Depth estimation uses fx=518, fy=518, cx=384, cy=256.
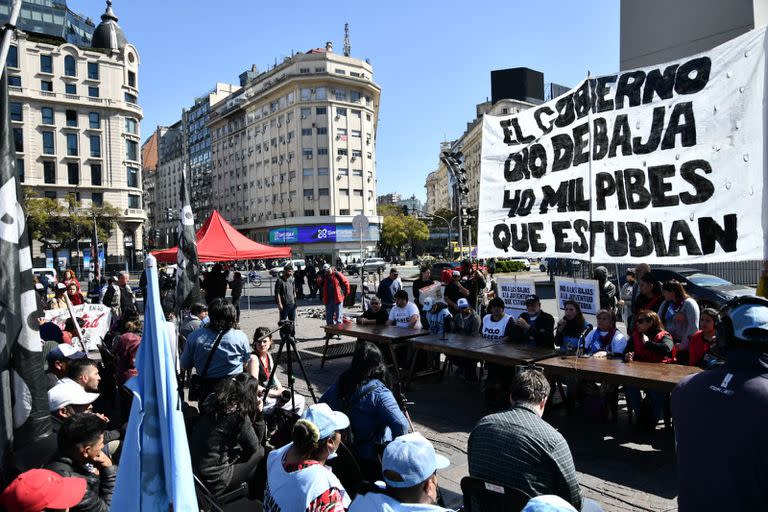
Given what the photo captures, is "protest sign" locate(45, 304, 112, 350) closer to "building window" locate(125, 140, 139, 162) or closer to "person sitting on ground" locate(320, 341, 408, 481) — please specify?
"person sitting on ground" locate(320, 341, 408, 481)

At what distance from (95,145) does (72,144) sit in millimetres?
2427

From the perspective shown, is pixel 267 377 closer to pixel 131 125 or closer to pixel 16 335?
→ pixel 16 335

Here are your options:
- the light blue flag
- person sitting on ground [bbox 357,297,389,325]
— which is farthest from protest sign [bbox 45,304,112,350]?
the light blue flag

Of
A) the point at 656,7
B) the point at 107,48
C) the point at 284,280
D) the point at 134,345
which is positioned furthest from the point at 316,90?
the point at 134,345

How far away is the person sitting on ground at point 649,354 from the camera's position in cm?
603

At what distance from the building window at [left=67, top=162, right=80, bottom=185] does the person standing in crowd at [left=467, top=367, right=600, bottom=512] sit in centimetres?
6941

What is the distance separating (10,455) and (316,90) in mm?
69664

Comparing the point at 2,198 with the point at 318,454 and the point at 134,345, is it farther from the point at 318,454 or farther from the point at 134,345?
the point at 134,345

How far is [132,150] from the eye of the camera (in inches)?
2579

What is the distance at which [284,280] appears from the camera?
13555 millimetres

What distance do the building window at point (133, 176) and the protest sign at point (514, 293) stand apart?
6562cm

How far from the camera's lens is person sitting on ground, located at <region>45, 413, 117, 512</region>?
3166 mm

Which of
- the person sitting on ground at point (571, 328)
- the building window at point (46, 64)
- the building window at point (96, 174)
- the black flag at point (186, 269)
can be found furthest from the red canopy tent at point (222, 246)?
the building window at point (46, 64)

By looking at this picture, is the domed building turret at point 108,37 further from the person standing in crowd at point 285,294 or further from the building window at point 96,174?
the person standing in crowd at point 285,294
